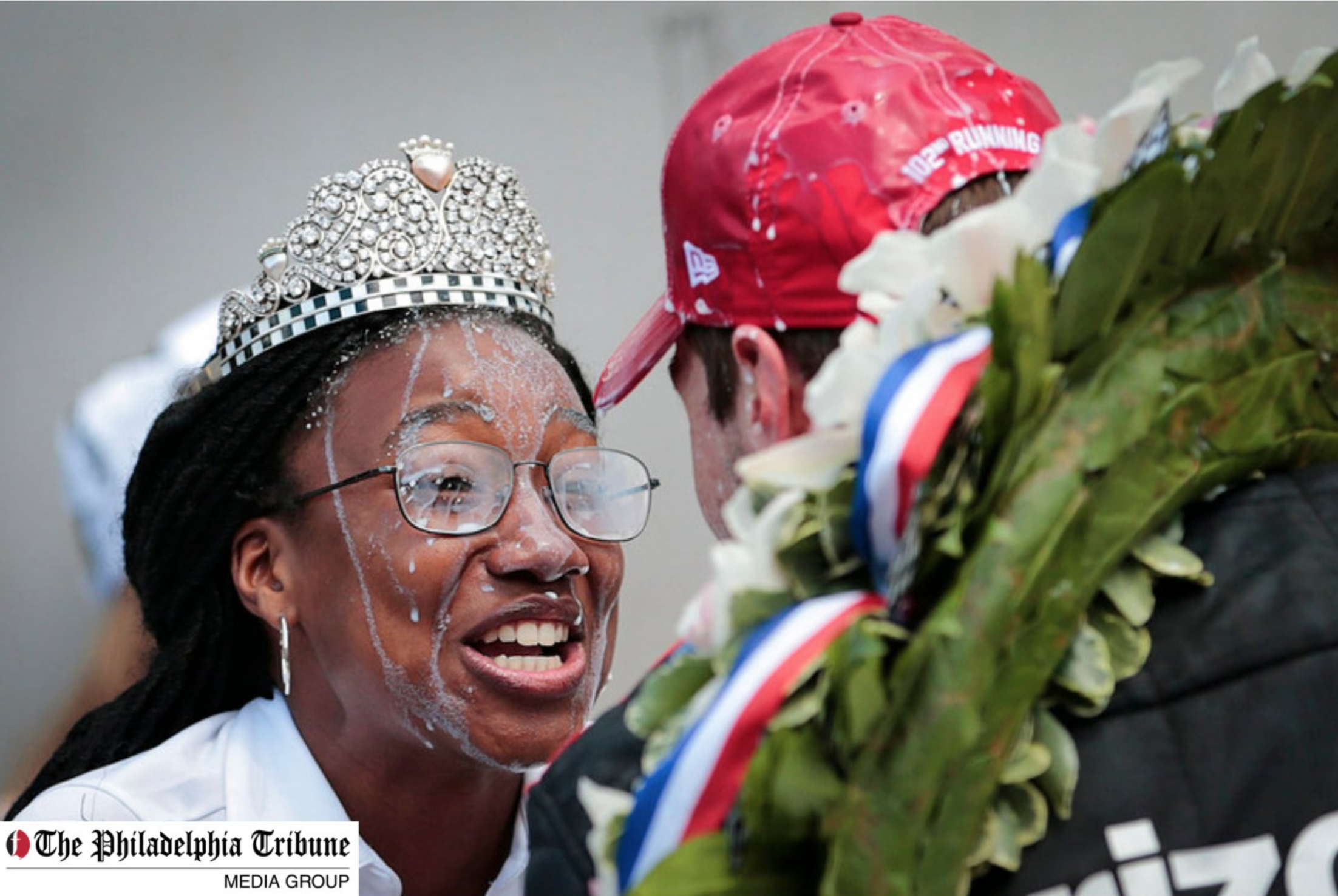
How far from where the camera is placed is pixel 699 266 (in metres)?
1.17

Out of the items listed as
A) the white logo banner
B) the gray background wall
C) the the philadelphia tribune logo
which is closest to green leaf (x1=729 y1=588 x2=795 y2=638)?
the white logo banner

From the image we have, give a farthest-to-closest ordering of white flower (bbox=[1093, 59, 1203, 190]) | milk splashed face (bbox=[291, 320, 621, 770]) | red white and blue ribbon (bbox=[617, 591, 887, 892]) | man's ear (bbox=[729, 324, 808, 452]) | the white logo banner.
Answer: milk splashed face (bbox=[291, 320, 621, 770]) → the white logo banner → man's ear (bbox=[729, 324, 808, 452]) → white flower (bbox=[1093, 59, 1203, 190]) → red white and blue ribbon (bbox=[617, 591, 887, 892])

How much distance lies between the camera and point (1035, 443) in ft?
2.67

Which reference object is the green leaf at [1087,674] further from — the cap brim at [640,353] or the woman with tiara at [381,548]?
the woman with tiara at [381,548]

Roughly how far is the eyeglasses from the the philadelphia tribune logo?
42 cm

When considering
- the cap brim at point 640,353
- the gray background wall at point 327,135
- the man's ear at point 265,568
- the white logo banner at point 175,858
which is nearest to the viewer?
the cap brim at point 640,353

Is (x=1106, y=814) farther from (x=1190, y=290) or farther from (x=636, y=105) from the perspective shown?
(x=636, y=105)

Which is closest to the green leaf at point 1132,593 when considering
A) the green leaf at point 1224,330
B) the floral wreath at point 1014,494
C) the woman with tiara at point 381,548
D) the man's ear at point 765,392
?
the floral wreath at point 1014,494

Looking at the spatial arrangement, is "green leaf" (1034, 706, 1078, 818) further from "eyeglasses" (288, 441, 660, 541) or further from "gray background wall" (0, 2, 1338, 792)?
"gray background wall" (0, 2, 1338, 792)

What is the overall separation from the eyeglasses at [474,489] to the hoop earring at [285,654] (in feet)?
0.41

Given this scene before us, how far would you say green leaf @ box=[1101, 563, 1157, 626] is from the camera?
0.83 meters

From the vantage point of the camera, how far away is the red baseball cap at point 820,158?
1.09 metres

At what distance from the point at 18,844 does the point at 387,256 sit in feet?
2.29

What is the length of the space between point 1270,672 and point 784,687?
0.27m
